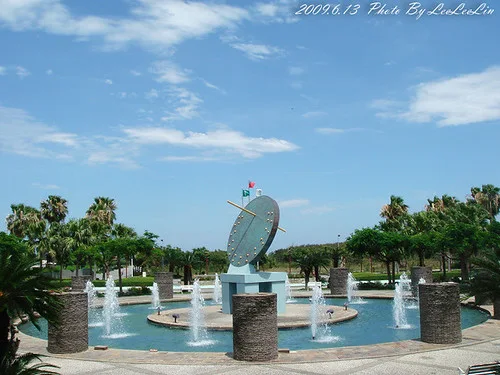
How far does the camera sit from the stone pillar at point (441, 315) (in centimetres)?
1365

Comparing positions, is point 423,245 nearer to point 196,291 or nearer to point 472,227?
point 472,227

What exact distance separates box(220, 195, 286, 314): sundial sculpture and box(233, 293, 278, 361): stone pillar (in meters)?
7.04

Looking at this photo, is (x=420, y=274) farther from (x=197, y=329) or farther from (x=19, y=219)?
(x=19, y=219)

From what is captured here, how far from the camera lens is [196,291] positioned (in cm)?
2002

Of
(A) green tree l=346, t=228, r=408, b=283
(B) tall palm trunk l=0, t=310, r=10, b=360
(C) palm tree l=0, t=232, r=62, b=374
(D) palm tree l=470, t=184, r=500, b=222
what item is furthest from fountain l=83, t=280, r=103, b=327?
(D) palm tree l=470, t=184, r=500, b=222

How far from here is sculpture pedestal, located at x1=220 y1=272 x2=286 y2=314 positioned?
19.7 metres

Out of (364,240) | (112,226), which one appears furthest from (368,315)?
(112,226)

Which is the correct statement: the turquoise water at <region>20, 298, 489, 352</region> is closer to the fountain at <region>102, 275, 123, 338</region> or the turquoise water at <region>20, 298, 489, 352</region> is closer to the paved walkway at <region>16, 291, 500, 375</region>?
the fountain at <region>102, 275, 123, 338</region>

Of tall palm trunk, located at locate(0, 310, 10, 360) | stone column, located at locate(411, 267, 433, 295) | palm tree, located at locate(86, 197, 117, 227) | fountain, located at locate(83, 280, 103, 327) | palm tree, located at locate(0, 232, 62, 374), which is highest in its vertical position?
palm tree, located at locate(86, 197, 117, 227)

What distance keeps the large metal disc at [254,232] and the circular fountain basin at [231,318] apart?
90.0 inches

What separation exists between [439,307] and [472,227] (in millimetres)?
22659

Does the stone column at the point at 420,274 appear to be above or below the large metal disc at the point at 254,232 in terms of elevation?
below

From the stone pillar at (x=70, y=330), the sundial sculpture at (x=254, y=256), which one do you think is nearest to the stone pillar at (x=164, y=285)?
the sundial sculpture at (x=254, y=256)

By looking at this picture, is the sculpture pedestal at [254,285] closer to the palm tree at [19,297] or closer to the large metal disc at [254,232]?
the large metal disc at [254,232]
